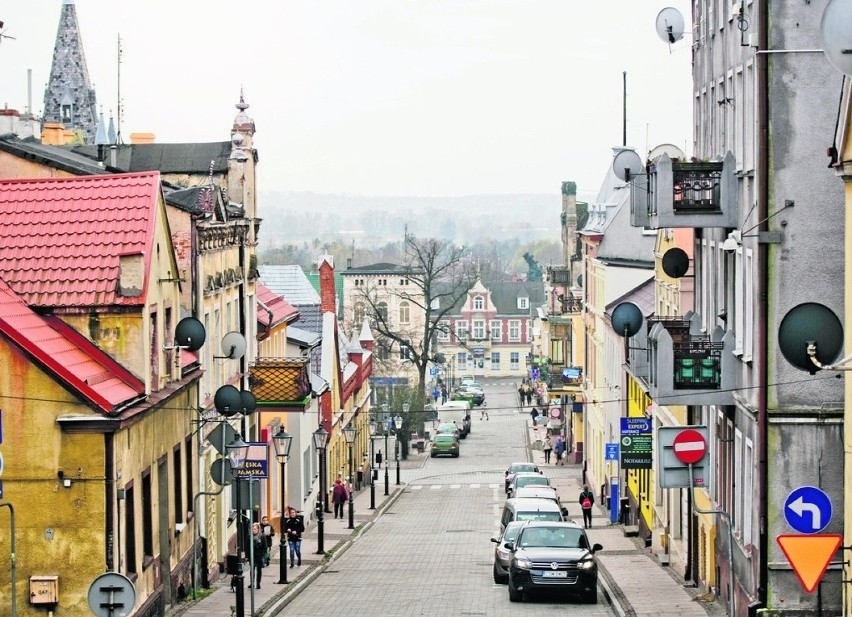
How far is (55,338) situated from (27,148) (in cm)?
909

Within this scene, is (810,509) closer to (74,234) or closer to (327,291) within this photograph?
(74,234)

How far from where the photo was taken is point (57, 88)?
129375mm

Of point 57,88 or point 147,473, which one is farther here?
point 57,88

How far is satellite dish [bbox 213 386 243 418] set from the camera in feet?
97.0

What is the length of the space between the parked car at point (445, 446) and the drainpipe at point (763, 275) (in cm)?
6745

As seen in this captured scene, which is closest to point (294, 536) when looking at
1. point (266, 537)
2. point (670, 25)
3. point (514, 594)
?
point (266, 537)

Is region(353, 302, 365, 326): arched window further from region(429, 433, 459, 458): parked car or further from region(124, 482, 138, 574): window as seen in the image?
region(124, 482, 138, 574): window

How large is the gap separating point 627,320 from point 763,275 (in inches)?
359

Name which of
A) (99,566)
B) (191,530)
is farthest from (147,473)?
(191,530)

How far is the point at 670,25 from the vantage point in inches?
1103

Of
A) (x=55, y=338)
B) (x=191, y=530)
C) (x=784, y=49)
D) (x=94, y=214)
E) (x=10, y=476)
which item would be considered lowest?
(x=191, y=530)

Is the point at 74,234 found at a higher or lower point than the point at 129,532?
higher

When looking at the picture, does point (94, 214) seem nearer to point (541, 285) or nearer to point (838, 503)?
point (838, 503)

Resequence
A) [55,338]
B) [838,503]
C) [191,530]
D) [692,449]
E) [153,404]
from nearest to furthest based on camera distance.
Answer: [692,449] < [838,503] < [55,338] < [153,404] < [191,530]
